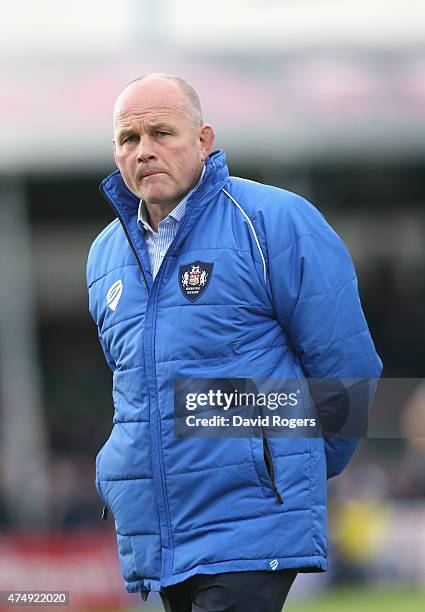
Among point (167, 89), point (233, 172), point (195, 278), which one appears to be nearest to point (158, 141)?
point (167, 89)

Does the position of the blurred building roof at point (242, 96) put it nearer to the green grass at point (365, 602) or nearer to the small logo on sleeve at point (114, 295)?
the green grass at point (365, 602)

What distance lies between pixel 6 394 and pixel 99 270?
13.0 meters

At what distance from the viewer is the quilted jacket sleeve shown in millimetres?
3951

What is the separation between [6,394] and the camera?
56.0 feet

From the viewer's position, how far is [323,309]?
398 centimetres

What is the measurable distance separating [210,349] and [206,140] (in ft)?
2.17

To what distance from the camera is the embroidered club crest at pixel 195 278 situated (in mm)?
3938

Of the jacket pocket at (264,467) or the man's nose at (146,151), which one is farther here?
the man's nose at (146,151)

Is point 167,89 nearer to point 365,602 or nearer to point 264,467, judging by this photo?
point 264,467

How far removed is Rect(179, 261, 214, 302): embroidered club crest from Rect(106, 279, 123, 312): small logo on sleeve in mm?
246

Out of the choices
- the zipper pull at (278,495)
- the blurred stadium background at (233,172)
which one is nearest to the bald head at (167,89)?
the zipper pull at (278,495)

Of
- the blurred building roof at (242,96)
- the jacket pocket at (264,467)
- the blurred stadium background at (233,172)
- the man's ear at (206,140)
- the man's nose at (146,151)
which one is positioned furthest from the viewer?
the blurred building roof at (242,96)

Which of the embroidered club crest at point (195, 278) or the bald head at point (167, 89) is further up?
the bald head at point (167, 89)

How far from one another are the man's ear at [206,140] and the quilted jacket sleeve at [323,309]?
1.08 feet
